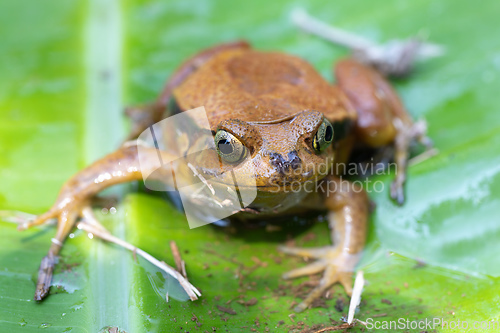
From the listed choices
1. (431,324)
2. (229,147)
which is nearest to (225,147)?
(229,147)

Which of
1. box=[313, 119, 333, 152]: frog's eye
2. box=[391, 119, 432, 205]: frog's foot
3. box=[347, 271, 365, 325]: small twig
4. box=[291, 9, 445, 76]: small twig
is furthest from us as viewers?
box=[291, 9, 445, 76]: small twig

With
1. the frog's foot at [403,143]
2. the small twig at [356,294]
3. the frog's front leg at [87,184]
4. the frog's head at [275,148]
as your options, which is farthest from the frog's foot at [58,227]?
the frog's foot at [403,143]

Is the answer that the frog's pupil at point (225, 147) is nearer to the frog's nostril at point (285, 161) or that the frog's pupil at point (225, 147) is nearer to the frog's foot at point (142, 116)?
the frog's nostril at point (285, 161)

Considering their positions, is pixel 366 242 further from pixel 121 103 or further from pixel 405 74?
pixel 121 103

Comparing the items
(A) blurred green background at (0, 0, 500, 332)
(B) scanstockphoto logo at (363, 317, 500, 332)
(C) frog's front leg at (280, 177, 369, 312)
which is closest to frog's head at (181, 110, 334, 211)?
(C) frog's front leg at (280, 177, 369, 312)

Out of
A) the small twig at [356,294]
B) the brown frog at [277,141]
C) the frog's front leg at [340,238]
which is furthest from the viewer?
the frog's front leg at [340,238]

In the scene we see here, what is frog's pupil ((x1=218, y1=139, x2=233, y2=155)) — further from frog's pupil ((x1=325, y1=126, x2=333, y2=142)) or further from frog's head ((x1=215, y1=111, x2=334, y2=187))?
frog's pupil ((x1=325, y1=126, x2=333, y2=142))
